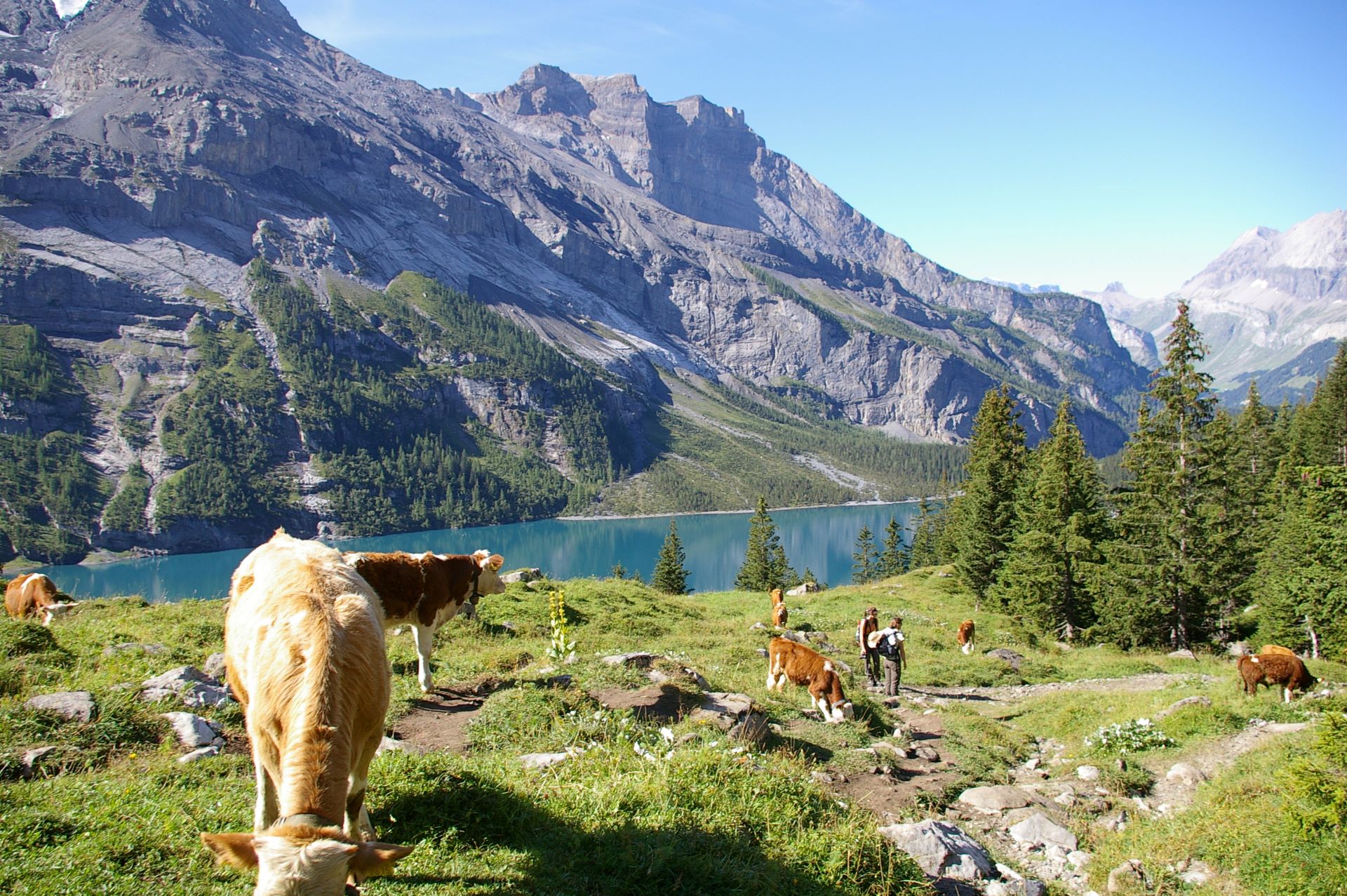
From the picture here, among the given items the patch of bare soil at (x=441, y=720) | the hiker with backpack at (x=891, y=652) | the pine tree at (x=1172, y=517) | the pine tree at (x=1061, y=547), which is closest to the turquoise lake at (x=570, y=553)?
the pine tree at (x=1061, y=547)

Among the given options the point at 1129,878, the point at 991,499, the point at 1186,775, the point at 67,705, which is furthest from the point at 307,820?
the point at 991,499

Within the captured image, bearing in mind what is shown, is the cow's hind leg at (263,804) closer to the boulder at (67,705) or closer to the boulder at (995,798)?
the boulder at (67,705)

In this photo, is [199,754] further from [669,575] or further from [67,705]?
[669,575]

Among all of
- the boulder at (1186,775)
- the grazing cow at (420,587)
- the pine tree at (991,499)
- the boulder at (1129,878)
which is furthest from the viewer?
the pine tree at (991,499)

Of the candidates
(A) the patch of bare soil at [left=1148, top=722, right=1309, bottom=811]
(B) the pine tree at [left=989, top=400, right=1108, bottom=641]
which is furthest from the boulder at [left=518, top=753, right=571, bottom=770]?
(B) the pine tree at [left=989, top=400, right=1108, bottom=641]

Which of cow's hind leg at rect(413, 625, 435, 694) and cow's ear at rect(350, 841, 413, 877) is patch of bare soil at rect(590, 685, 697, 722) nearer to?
cow's hind leg at rect(413, 625, 435, 694)

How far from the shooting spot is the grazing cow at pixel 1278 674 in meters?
15.6

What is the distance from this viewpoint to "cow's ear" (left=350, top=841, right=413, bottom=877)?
13.7 ft

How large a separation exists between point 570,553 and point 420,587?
142 metres

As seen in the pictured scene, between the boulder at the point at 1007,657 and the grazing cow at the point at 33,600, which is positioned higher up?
the grazing cow at the point at 33,600

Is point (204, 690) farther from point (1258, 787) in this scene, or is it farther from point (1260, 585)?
point (1260, 585)

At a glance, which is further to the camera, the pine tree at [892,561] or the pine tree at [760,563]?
the pine tree at [892,561]

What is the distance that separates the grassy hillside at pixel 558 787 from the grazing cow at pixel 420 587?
34.5 inches

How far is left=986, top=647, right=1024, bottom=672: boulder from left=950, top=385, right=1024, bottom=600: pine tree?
12.5 meters
